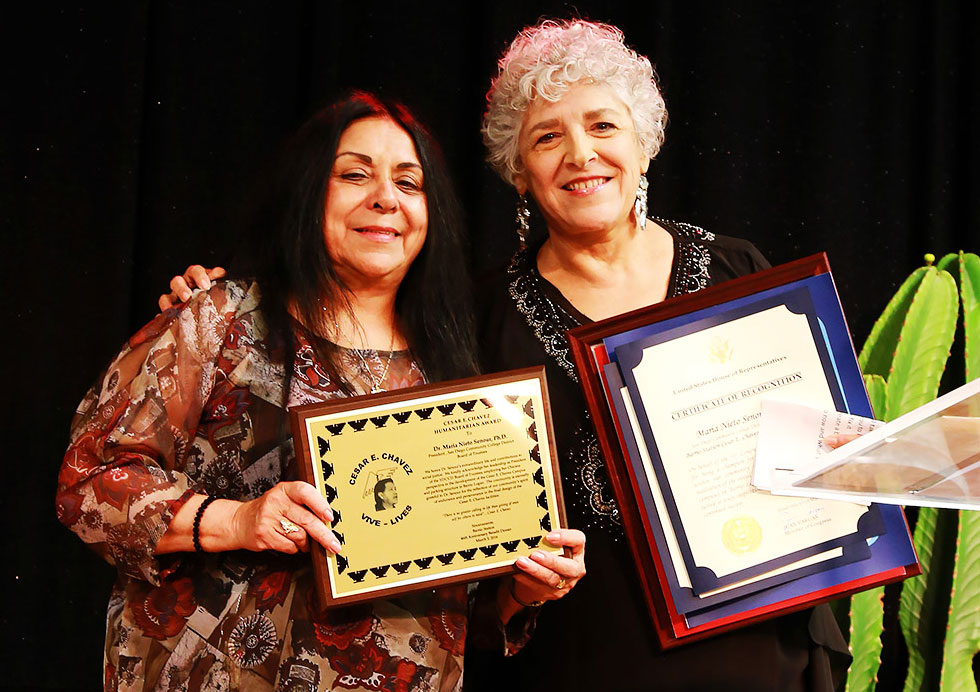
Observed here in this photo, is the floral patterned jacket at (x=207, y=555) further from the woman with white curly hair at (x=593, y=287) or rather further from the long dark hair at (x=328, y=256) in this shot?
the woman with white curly hair at (x=593, y=287)

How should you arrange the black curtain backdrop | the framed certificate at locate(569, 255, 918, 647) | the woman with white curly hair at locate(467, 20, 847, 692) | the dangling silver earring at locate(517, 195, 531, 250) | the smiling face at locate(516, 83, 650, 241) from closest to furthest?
the framed certificate at locate(569, 255, 918, 647) < the woman with white curly hair at locate(467, 20, 847, 692) < the smiling face at locate(516, 83, 650, 241) < the dangling silver earring at locate(517, 195, 531, 250) < the black curtain backdrop

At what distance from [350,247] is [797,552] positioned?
33.6 inches

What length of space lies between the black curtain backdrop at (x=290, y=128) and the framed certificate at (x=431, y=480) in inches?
39.1

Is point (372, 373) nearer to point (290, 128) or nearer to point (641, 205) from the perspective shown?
point (641, 205)

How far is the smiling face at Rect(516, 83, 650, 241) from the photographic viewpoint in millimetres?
1833

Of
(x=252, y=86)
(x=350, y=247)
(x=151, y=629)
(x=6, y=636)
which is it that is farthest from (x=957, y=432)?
(x=6, y=636)

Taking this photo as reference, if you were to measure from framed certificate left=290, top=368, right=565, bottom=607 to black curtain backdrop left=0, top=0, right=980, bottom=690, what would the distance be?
99 centimetres

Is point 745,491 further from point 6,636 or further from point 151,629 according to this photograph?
point 6,636

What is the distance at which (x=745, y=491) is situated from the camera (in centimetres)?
152

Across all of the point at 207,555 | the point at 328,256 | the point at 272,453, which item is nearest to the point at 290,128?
the point at 328,256

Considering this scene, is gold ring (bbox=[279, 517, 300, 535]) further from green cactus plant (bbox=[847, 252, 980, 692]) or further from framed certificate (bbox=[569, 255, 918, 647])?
green cactus plant (bbox=[847, 252, 980, 692])

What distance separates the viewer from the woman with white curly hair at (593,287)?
1692 millimetres

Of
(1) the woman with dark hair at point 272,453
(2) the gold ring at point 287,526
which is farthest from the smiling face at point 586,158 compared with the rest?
(2) the gold ring at point 287,526

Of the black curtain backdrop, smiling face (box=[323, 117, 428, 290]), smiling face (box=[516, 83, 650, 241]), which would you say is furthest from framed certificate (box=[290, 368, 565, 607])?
the black curtain backdrop
